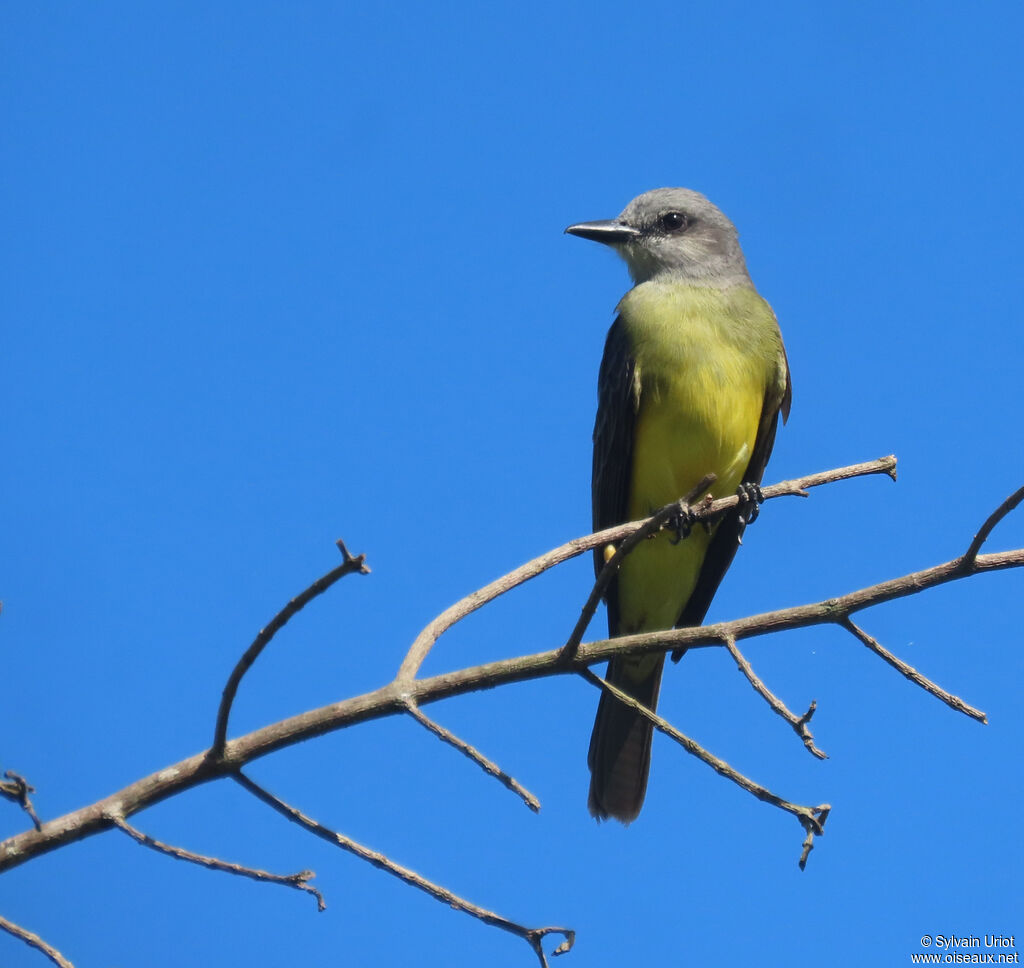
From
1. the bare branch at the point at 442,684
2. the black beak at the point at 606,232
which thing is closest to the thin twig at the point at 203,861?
the bare branch at the point at 442,684

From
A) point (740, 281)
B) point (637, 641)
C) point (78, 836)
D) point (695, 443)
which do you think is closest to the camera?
point (78, 836)

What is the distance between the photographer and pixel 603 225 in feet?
24.5

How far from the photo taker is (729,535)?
6812 mm

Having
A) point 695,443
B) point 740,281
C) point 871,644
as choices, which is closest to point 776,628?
point 871,644

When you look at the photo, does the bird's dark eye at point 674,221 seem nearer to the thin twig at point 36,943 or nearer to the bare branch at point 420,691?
the bare branch at point 420,691

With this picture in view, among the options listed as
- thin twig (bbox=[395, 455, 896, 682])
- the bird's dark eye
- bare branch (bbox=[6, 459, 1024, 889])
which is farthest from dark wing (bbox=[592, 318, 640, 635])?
bare branch (bbox=[6, 459, 1024, 889])

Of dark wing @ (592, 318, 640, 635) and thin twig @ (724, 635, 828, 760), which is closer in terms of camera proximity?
thin twig @ (724, 635, 828, 760)

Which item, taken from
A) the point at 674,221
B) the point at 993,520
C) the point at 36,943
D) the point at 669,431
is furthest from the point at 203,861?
the point at 674,221

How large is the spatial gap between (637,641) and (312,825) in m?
1.01

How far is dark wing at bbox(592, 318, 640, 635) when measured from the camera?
6324 millimetres

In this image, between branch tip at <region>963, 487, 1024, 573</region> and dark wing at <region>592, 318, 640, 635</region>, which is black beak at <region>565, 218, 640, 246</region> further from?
branch tip at <region>963, 487, 1024, 573</region>

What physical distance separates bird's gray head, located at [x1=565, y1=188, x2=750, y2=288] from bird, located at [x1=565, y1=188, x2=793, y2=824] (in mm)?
12

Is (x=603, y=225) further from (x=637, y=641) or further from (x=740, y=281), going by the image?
(x=637, y=641)

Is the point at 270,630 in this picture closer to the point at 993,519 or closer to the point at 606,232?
the point at 993,519
